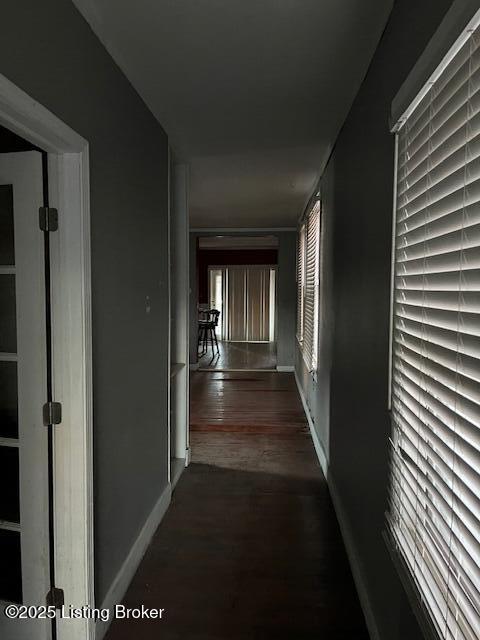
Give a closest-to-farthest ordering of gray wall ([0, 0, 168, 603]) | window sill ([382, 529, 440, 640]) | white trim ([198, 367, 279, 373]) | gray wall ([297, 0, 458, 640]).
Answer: window sill ([382, 529, 440, 640]), gray wall ([0, 0, 168, 603]), gray wall ([297, 0, 458, 640]), white trim ([198, 367, 279, 373])

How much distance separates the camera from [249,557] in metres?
2.33

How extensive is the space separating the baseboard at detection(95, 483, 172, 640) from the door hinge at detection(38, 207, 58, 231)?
1.59 meters

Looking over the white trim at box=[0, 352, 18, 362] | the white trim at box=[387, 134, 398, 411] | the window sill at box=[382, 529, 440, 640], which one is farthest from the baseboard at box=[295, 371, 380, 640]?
the white trim at box=[0, 352, 18, 362]

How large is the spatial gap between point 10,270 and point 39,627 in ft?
4.56

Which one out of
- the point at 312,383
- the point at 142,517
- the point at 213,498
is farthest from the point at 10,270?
the point at 312,383

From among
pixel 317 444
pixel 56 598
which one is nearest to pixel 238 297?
pixel 317 444

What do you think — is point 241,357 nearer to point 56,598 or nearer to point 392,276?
point 56,598

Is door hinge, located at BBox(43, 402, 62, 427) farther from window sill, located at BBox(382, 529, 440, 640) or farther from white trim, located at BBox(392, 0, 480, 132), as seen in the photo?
white trim, located at BBox(392, 0, 480, 132)

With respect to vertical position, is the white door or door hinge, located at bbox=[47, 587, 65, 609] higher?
the white door

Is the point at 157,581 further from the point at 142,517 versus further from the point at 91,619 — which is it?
the point at 91,619

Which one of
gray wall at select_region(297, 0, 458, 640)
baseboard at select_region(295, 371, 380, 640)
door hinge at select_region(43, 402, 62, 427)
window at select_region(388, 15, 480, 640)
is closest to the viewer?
window at select_region(388, 15, 480, 640)

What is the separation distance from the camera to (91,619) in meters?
1.66

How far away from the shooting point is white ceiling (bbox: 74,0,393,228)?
1.61 m

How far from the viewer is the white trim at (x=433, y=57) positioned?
893 millimetres
